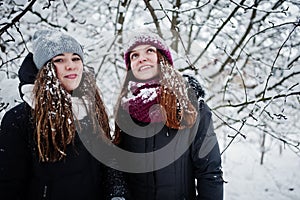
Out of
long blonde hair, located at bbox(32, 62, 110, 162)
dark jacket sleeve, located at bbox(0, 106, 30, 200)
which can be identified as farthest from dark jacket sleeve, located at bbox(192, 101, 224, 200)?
dark jacket sleeve, located at bbox(0, 106, 30, 200)

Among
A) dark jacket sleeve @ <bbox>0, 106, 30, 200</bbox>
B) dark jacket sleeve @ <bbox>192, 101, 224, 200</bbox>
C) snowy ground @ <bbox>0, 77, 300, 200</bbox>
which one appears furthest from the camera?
snowy ground @ <bbox>0, 77, 300, 200</bbox>

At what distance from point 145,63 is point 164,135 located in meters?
0.44

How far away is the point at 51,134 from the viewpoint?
1.66 m

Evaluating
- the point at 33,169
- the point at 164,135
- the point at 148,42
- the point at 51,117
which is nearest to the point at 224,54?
the point at 148,42

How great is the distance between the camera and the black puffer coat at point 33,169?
5.18ft

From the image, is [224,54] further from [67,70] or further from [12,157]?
[12,157]

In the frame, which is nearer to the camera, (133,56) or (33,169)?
(33,169)

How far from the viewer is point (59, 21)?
300cm

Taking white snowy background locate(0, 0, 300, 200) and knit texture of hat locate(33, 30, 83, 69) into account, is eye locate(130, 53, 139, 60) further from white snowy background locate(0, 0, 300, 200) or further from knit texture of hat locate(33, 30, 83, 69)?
white snowy background locate(0, 0, 300, 200)

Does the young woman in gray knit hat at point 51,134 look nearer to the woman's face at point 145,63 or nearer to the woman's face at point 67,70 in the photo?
the woman's face at point 67,70

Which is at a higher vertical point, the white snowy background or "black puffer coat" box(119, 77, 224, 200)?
the white snowy background

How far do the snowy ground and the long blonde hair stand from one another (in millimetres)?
3851

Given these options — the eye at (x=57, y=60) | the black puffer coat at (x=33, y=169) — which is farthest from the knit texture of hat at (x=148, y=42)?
the black puffer coat at (x=33, y=169)

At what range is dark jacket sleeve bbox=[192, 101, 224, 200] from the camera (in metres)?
1.70
